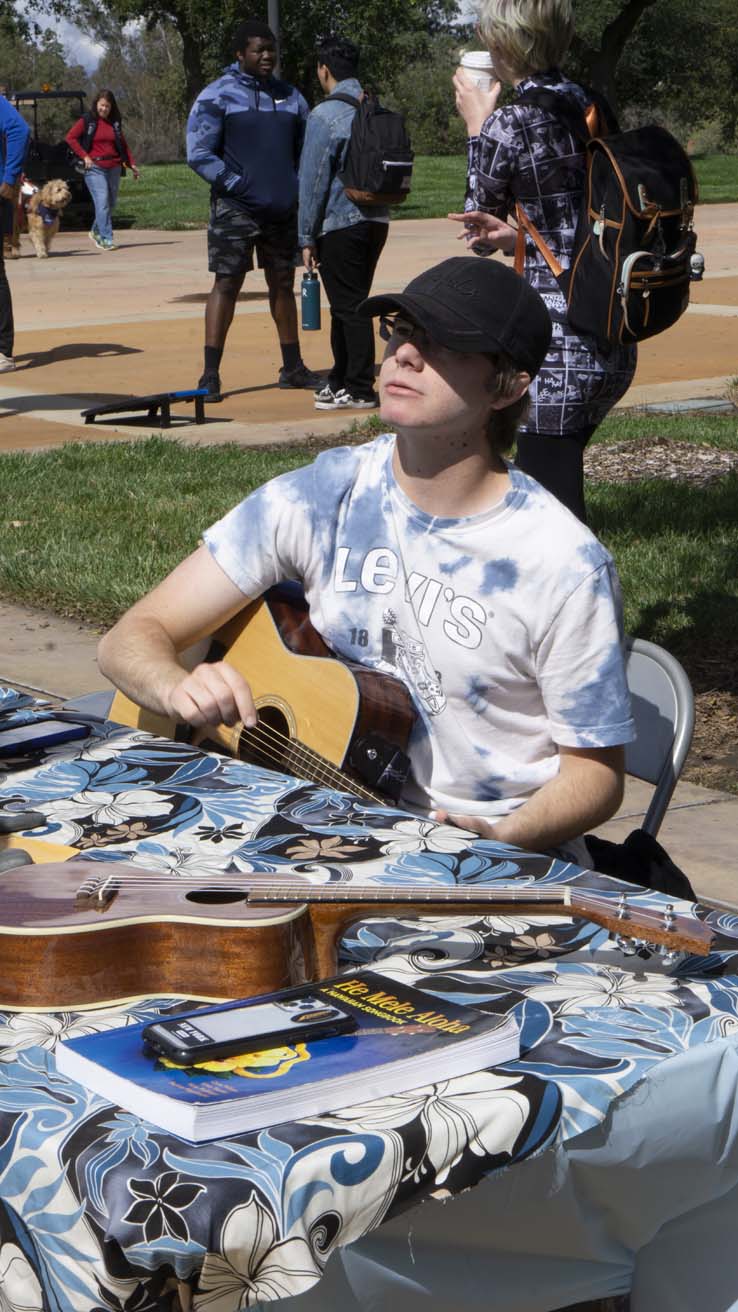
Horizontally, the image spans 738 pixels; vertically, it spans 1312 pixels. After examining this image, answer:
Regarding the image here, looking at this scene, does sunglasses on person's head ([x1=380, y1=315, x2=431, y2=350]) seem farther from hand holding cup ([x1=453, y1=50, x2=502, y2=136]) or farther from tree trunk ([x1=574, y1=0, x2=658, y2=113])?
tree trunk ([x1=574, y1=0, x2=658, y2=113])

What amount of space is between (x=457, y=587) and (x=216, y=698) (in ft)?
1.35

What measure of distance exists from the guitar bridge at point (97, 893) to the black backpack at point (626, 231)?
3112mm

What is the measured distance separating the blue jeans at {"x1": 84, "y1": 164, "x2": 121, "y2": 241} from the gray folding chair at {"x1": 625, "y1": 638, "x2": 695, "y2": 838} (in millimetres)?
20908

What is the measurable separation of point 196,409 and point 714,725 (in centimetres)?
561

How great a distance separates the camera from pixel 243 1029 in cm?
147

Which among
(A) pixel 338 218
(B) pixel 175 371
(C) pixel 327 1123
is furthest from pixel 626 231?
(B) pixel 175 371

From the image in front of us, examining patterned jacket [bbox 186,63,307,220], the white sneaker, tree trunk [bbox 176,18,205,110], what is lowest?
the white sneaker

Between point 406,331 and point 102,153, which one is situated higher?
point 102,153

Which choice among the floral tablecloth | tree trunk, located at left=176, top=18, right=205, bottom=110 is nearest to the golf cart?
tree trunk, located at left=176, top=18, right=205, bottom=110

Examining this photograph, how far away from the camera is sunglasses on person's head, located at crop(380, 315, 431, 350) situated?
2.60 metres

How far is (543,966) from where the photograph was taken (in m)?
1.80

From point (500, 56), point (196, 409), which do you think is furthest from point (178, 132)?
point (500, 56)

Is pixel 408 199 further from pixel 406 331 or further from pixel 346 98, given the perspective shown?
pixel 406 331

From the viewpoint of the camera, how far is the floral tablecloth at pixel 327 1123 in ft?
4.27
